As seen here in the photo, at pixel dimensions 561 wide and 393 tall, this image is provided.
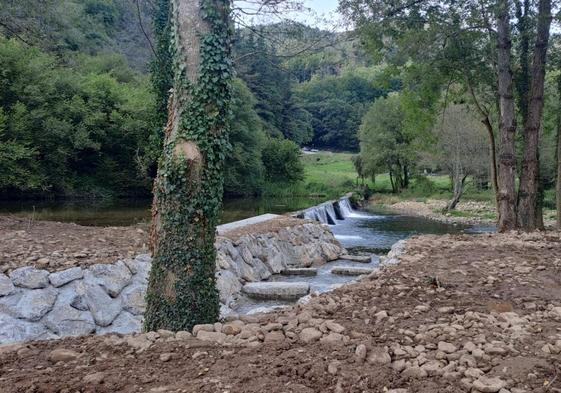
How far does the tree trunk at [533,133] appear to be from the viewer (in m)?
9.43

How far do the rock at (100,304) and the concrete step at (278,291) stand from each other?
302cm

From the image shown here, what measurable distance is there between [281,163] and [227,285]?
30665mm

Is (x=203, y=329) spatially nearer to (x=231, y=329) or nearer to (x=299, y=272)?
(x=231, y=329)

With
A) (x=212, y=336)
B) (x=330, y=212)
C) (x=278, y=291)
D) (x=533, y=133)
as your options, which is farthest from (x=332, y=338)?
(x=330, y=212)

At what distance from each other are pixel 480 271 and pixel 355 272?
5.49 m

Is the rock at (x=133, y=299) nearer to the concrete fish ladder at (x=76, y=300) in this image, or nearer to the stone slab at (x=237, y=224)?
the concrete fish ladder at (x=76, y=300)

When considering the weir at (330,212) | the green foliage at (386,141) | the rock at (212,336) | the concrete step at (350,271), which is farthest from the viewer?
the green foliage at (386,141)

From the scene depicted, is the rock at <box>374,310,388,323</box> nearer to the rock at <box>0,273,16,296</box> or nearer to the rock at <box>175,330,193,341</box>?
the rock at <box>175,330,193,341</box>

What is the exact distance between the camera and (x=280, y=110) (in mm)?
49531

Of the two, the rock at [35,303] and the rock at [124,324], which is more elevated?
the rock at [35,303]

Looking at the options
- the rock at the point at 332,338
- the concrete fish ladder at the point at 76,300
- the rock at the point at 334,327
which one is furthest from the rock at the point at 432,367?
the concrete fish ladder at the point at 76,300

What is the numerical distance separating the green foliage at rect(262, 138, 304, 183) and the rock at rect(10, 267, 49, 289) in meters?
33.0

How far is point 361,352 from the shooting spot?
2.65 m

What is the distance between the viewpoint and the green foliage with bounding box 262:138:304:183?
128 feet
